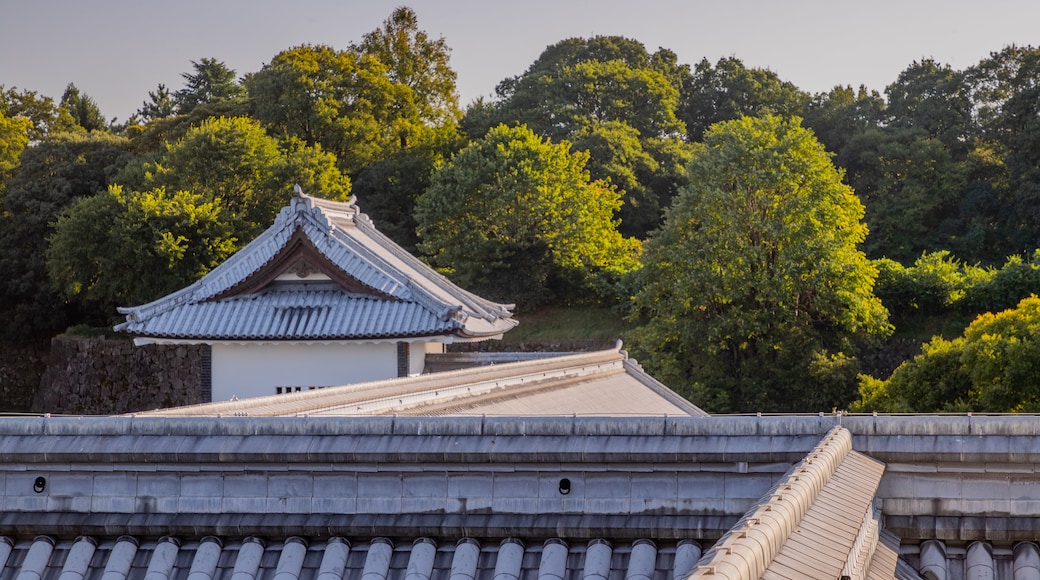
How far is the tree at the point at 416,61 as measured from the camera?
2195 inches

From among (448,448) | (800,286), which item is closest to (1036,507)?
(448,448)

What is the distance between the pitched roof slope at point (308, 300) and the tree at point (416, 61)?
35.5m

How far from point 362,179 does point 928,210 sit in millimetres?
22424

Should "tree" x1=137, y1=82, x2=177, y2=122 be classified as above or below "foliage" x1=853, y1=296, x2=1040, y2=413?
above

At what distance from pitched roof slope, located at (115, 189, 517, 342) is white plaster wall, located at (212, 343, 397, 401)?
1.61ft

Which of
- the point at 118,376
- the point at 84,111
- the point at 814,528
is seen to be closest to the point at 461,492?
the point at 814,528

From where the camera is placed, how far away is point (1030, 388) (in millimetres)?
21281

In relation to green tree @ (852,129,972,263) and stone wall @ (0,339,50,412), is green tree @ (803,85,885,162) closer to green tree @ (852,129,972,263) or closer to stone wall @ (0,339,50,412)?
green tree @ (852,129,972,263)

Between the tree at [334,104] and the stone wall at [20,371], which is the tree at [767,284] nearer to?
the tree at [334,104]

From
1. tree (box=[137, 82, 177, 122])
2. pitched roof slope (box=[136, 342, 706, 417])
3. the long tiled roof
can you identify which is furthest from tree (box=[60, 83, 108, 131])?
the long tiled roof

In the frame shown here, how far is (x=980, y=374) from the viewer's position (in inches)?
864

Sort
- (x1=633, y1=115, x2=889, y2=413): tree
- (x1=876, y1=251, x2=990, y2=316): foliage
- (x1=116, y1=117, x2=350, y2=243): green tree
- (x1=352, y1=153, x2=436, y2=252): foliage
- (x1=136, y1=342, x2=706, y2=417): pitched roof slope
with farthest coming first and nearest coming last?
1. (x1=352, y1=153, x2=436, y2=252): foliage
2. (x1=116, y1=117, x2=350, y2=243): green tree
3. (x1=876, y1=251, x2=990, y2=316): foliage
4. (x1=633, y1=115, x2=889, y2=413): tree
5. (x1=136, y1=342, x2=706, y2=417): pitched roof slope

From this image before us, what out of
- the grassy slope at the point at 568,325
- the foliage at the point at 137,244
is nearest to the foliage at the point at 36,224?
the foliage at the point at 137,244

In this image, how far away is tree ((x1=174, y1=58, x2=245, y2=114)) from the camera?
64812 mm
